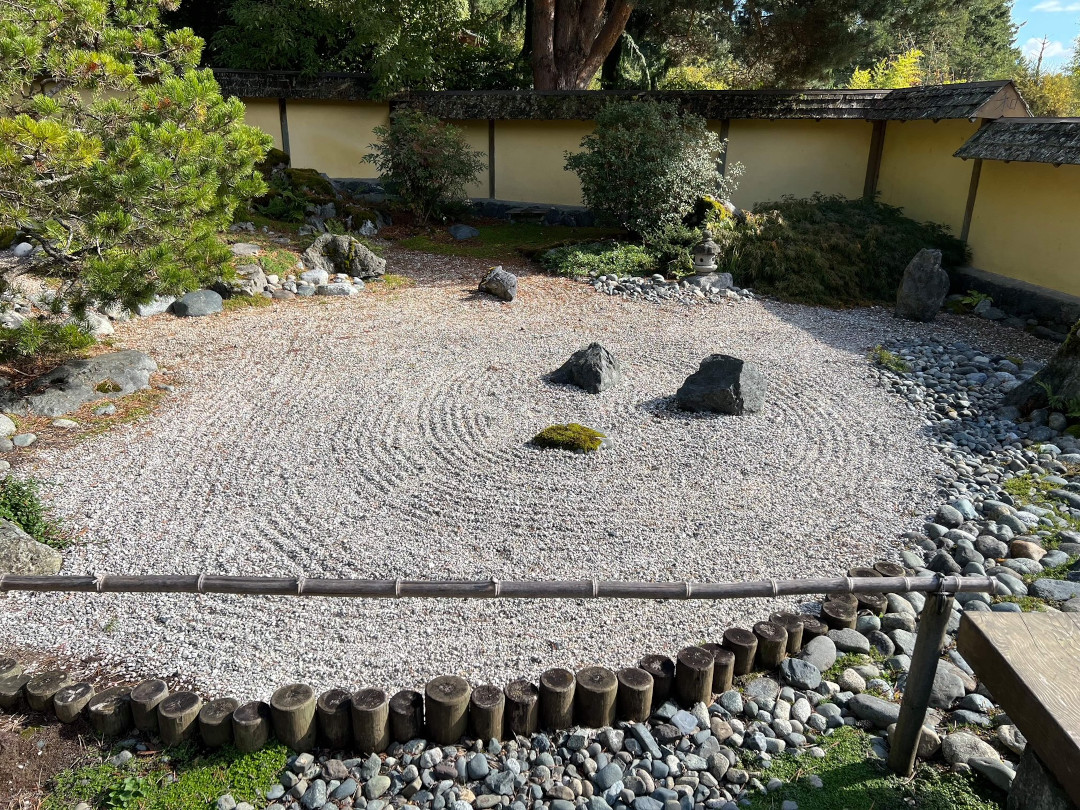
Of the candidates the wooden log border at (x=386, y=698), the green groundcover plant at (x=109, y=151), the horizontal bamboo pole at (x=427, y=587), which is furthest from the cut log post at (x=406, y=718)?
the green groundcover plant at (x=109, y=151)

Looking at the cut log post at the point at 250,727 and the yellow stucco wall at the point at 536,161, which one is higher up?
the yellow stucco wall at the point at 536,161

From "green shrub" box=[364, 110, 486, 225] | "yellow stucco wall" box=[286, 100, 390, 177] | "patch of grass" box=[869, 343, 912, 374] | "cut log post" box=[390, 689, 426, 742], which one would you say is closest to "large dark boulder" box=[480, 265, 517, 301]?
"green shrub" box=[364, 110, 486, 225]

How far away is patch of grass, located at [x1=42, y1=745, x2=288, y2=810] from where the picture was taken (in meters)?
2.90

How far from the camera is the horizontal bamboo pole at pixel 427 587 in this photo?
320 centimetres

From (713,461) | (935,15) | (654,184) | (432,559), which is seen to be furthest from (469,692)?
(935,15)

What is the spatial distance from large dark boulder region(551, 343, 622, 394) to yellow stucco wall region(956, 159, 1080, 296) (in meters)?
6.54

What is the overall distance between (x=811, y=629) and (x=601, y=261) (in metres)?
8.38

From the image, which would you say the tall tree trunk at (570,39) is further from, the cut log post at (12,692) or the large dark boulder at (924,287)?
the cut log post at (12,692)

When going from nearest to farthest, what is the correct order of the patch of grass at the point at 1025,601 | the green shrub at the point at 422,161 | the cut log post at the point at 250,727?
1. the cut log post at the point at 250,727
2. the patch of grass at the point at 1025,601
3. the green shrub at the point at 422,161

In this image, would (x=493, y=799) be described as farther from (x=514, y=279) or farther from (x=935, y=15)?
(x=935, y=15)

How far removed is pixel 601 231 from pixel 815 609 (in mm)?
10636

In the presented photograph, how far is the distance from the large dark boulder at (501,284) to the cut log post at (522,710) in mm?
7529

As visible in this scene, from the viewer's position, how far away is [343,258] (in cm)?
1105

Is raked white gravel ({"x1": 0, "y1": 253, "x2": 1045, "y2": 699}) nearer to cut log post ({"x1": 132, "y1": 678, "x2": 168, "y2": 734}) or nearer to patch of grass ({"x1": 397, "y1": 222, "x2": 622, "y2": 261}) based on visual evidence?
cut log post ({"x1": 132, "y1": 678, "x2": 168, "y2": 734})
